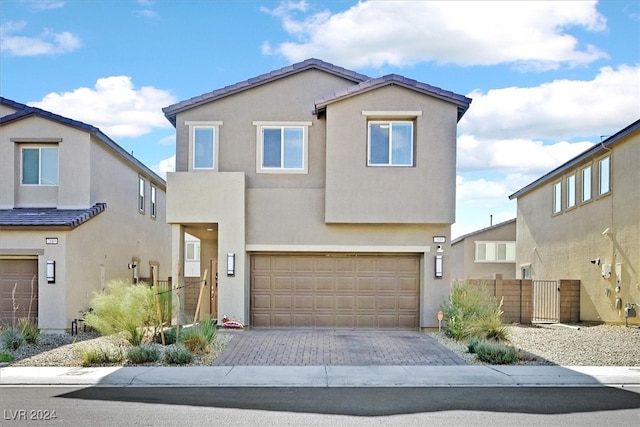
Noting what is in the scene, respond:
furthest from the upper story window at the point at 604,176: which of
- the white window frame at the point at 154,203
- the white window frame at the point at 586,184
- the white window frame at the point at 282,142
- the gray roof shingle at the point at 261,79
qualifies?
the white window frame at the point at 154,203

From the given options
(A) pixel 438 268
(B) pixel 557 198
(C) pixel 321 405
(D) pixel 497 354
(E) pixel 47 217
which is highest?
(B) pixel 557 198

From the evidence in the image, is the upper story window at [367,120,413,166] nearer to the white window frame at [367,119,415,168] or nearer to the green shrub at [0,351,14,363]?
the white window frame at [367,119,415,168]

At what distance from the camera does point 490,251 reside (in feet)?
121

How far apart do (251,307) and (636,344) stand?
34.6 ft

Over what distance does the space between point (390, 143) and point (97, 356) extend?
9921mm

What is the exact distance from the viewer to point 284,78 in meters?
19.2

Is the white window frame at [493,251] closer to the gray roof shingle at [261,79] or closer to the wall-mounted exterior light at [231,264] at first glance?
the gray roof shingle at [261,79]

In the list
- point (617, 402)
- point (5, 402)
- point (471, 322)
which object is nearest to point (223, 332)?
point (471, 322)

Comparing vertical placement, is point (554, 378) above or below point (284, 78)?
below

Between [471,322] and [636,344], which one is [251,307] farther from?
[636,344]

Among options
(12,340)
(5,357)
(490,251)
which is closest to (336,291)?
(12,340)

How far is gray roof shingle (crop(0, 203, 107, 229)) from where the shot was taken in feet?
58.0

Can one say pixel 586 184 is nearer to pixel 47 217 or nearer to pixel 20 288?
pixel 47 217

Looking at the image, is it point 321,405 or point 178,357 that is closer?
point 321,405
